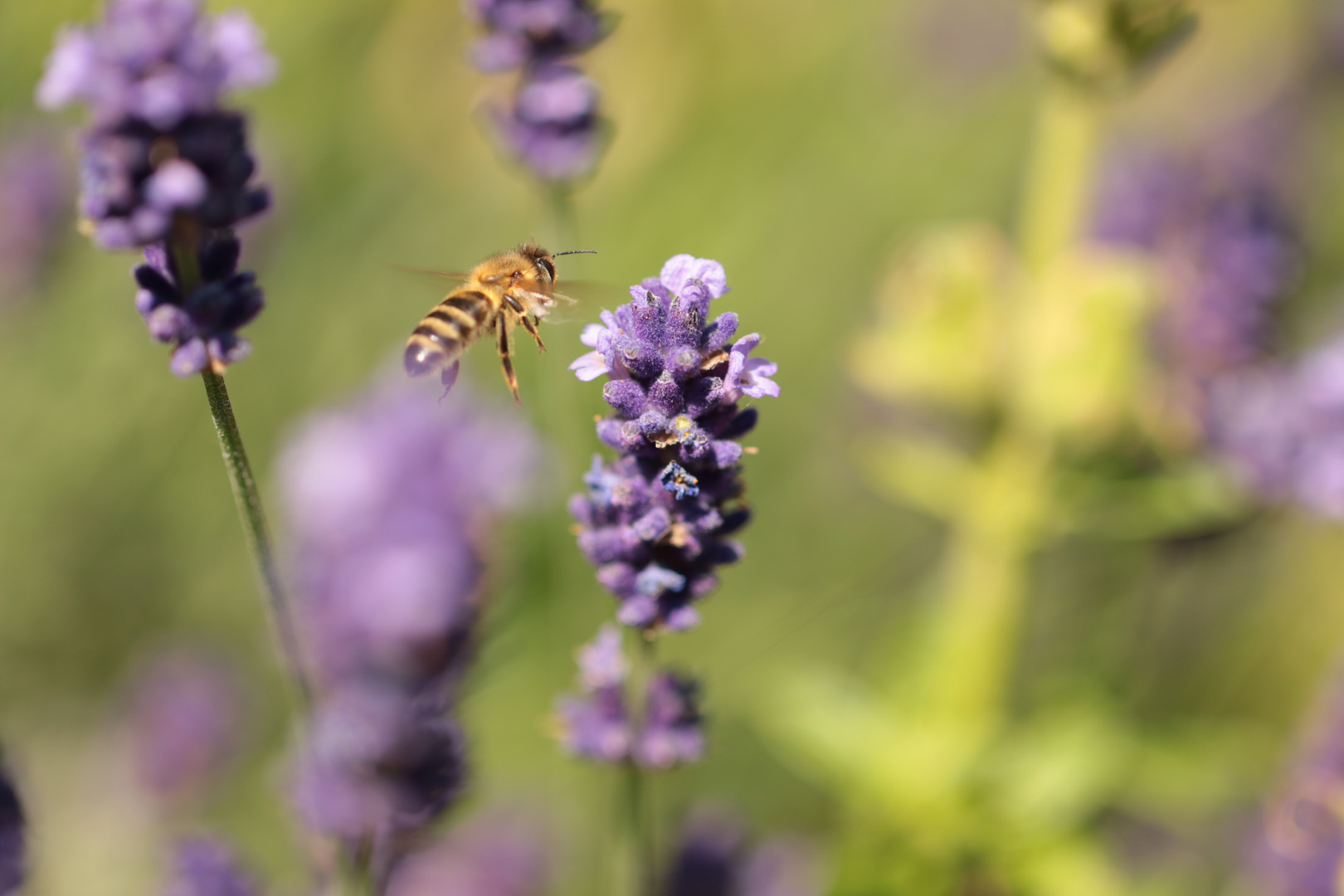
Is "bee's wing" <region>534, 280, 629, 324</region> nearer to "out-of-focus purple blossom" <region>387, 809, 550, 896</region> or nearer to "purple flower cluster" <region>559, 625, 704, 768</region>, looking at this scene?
"purple flower cluster" <region>559, 625, 704, 768</region>

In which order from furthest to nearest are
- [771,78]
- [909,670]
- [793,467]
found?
[771,78] → [793,467] → [909,670]

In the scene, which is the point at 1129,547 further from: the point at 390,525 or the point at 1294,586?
the point at 390,525

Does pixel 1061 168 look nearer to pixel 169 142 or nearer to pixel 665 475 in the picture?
pixel 665 475

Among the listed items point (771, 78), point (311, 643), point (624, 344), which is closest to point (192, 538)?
point (311, 643)

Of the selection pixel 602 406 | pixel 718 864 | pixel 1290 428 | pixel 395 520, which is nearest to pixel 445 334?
pixel 395 520

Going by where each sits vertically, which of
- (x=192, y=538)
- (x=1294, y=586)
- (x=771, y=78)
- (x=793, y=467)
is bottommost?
(x=1294, y=586)

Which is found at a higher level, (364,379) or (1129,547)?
(364,379)

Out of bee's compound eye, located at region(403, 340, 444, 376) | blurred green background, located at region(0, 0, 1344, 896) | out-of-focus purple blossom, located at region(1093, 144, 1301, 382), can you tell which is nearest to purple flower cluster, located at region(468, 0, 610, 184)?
blurred green background, located at region(0, 0, 1344, 896)

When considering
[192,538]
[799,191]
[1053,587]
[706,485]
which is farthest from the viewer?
[799,191]

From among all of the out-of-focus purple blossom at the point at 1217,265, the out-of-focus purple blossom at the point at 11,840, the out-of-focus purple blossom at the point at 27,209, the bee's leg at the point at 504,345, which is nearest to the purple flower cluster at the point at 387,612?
the out-of-focus purple blossom at the point at 11,840
